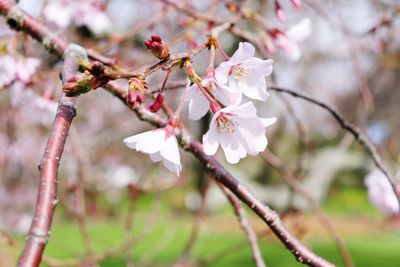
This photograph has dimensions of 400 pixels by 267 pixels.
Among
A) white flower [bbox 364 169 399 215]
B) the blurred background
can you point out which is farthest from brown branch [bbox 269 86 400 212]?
white flower [bbox 364 169 399 215]

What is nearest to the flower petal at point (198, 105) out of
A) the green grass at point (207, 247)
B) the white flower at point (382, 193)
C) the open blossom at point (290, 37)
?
the open blossom at point (290, 37)

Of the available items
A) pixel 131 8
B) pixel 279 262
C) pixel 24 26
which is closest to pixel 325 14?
pixel 24 26

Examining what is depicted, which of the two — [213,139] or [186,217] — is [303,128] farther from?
[186,217]

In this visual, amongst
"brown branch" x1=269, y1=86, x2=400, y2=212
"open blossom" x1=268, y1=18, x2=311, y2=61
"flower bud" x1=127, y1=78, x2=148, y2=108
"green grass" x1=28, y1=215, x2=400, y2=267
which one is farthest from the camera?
"green grass" x1=28, y1=215, x2=400, y2=267

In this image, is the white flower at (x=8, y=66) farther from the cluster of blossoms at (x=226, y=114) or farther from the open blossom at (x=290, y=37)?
the cluster of blossoms at (x=226, y=114)

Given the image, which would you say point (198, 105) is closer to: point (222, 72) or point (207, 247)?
point (222, 72)

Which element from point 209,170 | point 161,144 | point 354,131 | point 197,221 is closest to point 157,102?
point 161,144

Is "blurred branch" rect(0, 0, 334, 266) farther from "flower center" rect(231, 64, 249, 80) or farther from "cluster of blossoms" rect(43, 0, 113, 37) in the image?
"cluster of blossoms" rect(43, 0, 113, 37)
